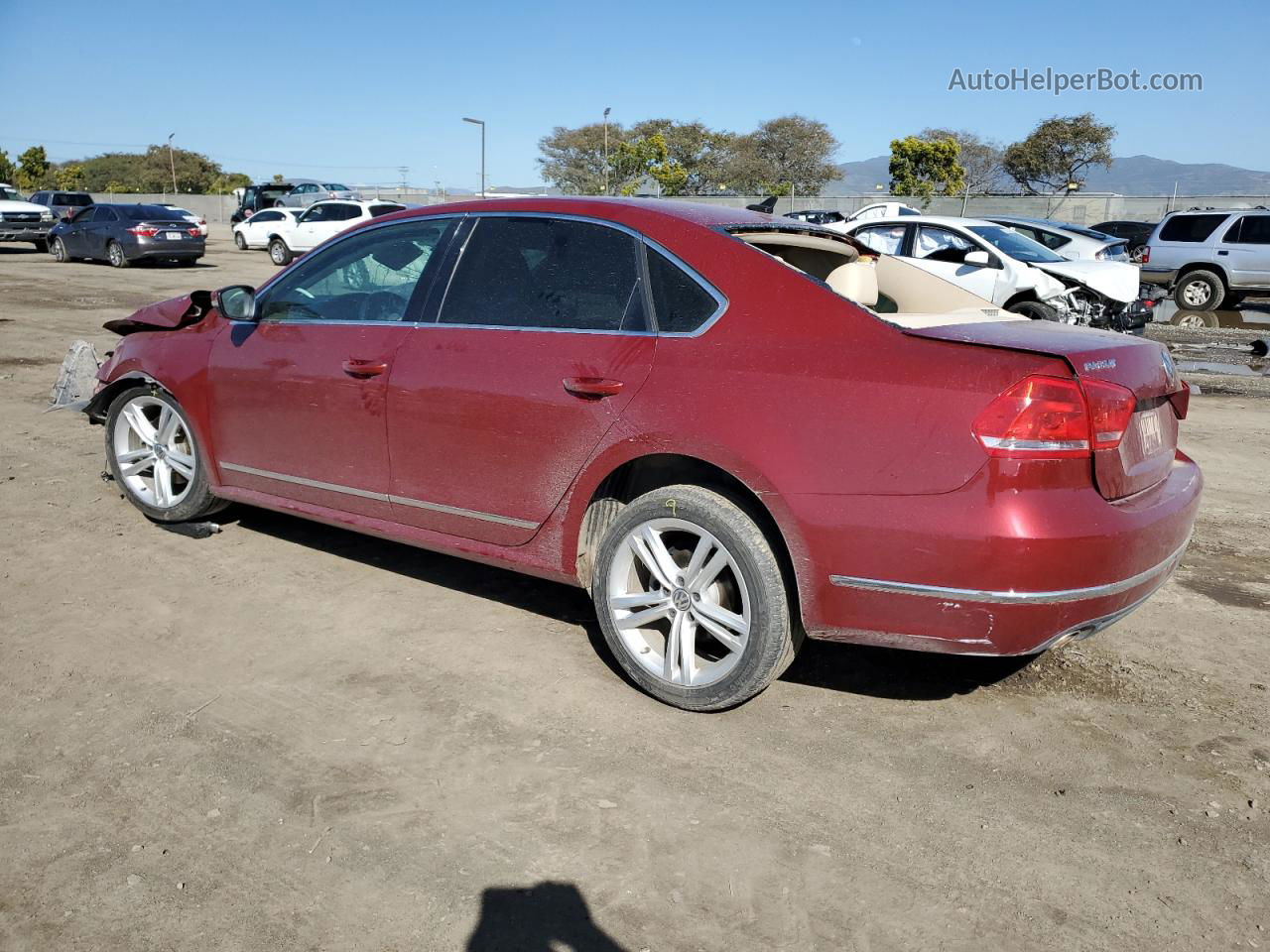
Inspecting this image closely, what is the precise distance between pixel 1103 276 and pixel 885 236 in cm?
278

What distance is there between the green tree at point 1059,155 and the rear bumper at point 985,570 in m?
64.1

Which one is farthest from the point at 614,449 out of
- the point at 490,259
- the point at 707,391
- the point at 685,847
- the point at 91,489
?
the point at 91,489

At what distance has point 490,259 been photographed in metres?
4.03

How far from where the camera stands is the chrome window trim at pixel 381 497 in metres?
3.88

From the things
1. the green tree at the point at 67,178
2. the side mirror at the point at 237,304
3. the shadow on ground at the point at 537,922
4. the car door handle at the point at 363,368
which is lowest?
the shadow on ground at the point at 537,922

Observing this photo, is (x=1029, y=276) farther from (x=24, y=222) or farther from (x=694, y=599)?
(x=24, y=222)

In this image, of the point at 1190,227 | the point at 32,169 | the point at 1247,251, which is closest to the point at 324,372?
the point at 1247,251

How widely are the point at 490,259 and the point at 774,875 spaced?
2489 mm

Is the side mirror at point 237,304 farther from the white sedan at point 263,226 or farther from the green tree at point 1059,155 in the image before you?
the green tree at point 1059,155

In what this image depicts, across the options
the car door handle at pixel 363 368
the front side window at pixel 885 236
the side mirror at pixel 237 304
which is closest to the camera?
the car door handle at pixel 363 368

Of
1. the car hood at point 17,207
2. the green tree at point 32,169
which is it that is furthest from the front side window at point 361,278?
the green tree at point 32,169

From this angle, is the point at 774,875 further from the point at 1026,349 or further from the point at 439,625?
the point at 439,625

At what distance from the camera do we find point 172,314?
16.9 ft

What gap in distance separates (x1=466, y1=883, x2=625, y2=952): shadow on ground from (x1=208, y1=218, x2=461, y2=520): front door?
2.02m
